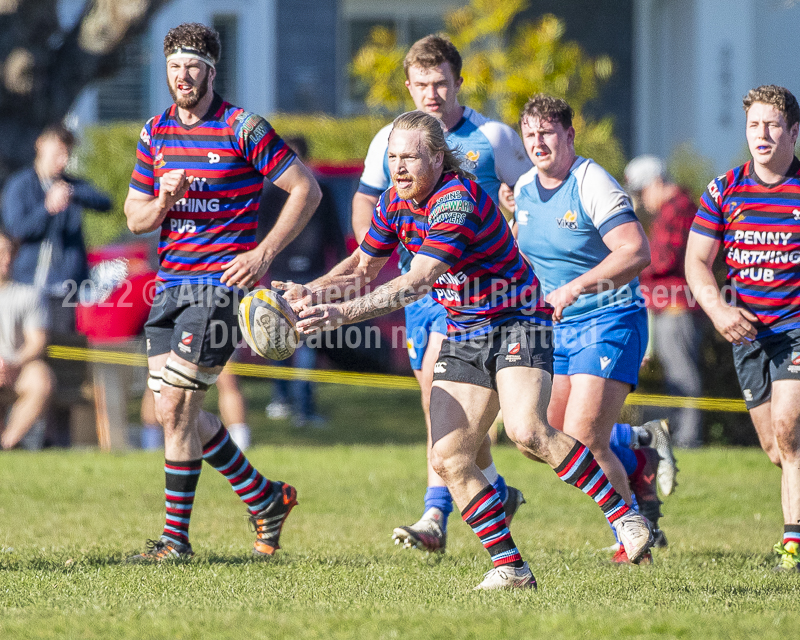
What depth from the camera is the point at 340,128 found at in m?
19.9

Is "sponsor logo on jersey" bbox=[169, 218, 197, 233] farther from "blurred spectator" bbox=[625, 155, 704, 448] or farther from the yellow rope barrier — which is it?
"blurred spectator" bbox=[625, 155, 704, 448]

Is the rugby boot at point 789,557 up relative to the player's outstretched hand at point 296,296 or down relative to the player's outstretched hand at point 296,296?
down

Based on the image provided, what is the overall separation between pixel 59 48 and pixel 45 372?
232 inches

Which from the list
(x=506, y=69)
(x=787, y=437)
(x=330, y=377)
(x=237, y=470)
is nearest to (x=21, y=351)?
(x=330, y=377)

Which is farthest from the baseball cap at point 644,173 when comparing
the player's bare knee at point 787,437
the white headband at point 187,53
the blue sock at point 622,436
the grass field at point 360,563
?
the white headband at point 187,53

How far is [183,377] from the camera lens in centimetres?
595

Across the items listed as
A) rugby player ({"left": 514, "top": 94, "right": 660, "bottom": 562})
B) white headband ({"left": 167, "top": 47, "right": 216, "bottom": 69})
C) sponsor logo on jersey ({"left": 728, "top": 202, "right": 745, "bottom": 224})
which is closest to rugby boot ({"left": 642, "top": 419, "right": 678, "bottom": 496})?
rugby player ({"left": 514, "top": 94, "right": 660, "bottom": 562})

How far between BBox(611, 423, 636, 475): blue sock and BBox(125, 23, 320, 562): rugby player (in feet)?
7.19

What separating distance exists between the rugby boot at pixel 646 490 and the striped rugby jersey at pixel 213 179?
254 centimetres

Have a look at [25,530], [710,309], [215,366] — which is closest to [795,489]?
[710,309]

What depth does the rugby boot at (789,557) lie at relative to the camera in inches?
232

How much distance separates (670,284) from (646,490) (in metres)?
4.44

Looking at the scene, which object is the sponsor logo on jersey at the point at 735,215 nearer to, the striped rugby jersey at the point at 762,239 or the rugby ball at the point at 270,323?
the striped rugby jersey at the point at 762,239

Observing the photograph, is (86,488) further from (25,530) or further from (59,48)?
(59,48)
